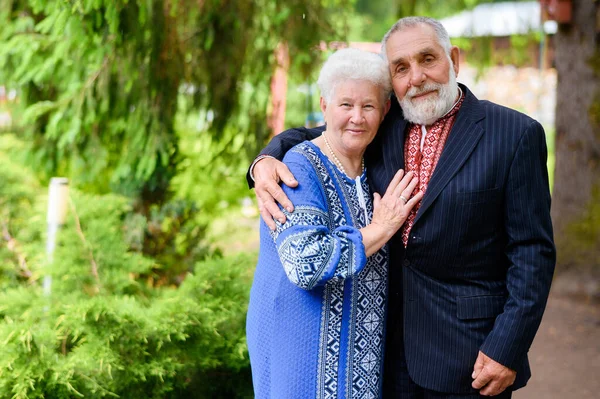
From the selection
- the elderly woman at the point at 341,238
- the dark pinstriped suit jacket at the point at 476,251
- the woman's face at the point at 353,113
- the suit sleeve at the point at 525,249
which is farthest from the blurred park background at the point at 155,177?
the suit sleeve at the point at 525,249

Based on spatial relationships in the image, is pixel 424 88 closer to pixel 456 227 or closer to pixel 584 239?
pixel 456 227

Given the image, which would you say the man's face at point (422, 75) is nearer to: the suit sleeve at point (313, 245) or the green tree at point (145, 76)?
the suit sleeve at point (313, 245)

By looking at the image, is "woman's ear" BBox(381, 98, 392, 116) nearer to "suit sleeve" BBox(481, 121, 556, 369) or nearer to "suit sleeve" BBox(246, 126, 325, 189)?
"suit sleeve" BBox(246, 126, 325, 189)

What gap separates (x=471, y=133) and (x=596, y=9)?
478 centimetres

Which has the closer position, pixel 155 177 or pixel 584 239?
pixel 155 177

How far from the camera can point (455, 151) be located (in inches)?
90.0

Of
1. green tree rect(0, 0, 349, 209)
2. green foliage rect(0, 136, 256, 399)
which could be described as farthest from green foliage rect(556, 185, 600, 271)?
green foliage rect(0, 136, 256, 399)

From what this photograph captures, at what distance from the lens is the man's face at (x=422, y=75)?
2.37m

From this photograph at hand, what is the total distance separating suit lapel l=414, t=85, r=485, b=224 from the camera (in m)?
2.25

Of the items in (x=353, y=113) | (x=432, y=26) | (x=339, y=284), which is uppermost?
(x=432, y=26)

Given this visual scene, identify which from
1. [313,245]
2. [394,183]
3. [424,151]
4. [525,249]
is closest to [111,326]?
[313,245]

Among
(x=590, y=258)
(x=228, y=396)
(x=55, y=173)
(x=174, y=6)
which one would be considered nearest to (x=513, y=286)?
(x=228, y=396)

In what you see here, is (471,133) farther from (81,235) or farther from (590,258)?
(590,258)

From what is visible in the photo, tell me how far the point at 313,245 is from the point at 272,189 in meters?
0.26
